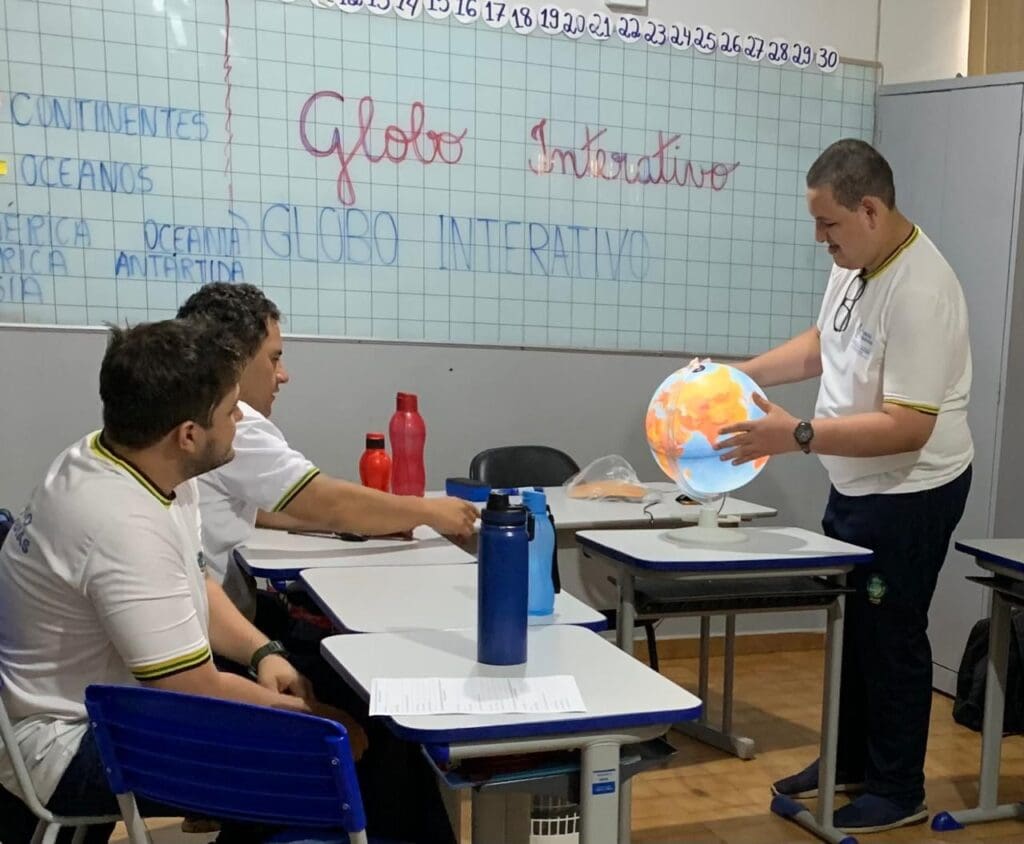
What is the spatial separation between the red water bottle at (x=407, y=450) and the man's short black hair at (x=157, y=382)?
1295 millimetres

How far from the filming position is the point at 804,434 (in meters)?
2.53

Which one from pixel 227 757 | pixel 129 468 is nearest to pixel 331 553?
pixel 129 468

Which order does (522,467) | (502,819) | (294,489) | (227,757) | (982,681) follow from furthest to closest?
(522,467)
(982,681)
(294,489)
(502,819)
(227,757)

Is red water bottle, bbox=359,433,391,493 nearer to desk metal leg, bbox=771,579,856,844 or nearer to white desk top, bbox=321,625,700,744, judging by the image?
white desk top, bbox=321,625,700,744

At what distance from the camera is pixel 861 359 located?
268 cm

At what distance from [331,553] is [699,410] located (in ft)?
3.04


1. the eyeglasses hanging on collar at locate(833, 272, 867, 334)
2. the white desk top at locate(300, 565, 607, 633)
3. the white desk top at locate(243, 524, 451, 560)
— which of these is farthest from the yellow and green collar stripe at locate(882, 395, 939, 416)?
the white desk top at locate(243, 524, 451, 560)

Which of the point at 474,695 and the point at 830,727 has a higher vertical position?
the point at 474,695

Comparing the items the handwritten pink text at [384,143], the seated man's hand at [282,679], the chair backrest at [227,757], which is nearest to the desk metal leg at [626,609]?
the seated man's hand at [282,679]

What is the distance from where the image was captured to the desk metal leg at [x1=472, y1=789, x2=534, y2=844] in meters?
1.72

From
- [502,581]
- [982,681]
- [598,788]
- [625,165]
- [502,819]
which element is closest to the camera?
[598,788]

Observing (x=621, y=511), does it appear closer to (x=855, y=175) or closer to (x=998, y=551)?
(x=998, y=551)

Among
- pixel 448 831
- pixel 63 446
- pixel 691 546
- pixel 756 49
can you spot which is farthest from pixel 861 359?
pixel 63 446

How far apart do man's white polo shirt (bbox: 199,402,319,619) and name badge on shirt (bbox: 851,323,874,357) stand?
140 cm
